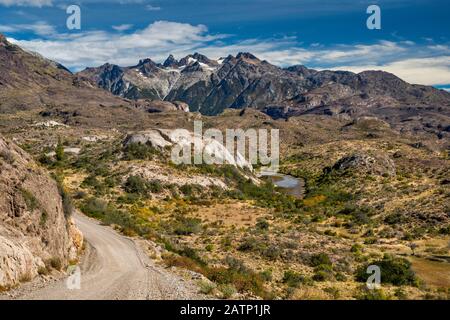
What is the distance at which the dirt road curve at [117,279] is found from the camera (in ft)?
59.1

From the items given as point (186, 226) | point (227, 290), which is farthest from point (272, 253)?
point (227, 290)

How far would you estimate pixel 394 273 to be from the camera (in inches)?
1169

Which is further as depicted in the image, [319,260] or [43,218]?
[319,260]

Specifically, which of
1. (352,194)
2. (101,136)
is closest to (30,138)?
(101,136)

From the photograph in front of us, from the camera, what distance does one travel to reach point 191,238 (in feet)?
139

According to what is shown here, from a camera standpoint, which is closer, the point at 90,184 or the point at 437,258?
the point at 437,258

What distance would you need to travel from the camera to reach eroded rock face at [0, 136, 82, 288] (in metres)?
18.6

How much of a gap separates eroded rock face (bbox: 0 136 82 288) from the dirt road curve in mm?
1447

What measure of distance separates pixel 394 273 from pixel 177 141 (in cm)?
5532

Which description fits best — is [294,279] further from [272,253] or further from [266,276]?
[272,253]

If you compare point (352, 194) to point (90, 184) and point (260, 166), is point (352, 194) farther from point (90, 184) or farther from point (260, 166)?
point (260, 166)

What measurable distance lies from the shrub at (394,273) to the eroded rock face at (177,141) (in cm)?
5135
